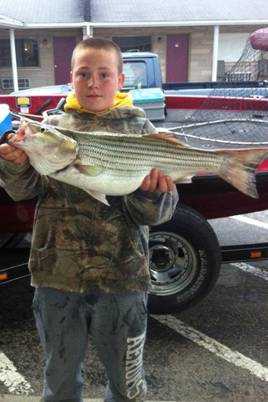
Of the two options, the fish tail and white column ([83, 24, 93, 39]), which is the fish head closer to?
the fish tail

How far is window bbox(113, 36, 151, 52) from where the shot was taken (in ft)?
73.8

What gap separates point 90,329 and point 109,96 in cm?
94

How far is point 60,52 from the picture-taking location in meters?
22.5

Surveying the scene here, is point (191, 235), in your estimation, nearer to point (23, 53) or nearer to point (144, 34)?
point (144, 34)

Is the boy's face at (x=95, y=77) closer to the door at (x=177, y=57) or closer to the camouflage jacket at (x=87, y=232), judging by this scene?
the camouflage jacket at (x=87, y=232)

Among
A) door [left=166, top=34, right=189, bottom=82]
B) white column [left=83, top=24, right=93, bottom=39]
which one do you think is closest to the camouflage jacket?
white column [left=83, top=24, right=93, bottom=39]

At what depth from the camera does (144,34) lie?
2241cm

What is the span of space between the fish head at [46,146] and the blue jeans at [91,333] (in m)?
0.57

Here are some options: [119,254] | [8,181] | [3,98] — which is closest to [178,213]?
[119,254]

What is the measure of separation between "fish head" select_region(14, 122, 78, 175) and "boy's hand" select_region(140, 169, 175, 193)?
0.29 meters

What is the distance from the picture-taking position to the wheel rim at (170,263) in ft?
12.0

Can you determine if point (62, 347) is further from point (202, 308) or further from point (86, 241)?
point (202, 308)

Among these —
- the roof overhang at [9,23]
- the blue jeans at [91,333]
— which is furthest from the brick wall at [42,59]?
the blue jeans at [91,333]

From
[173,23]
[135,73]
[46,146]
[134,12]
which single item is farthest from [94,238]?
[134,12]
